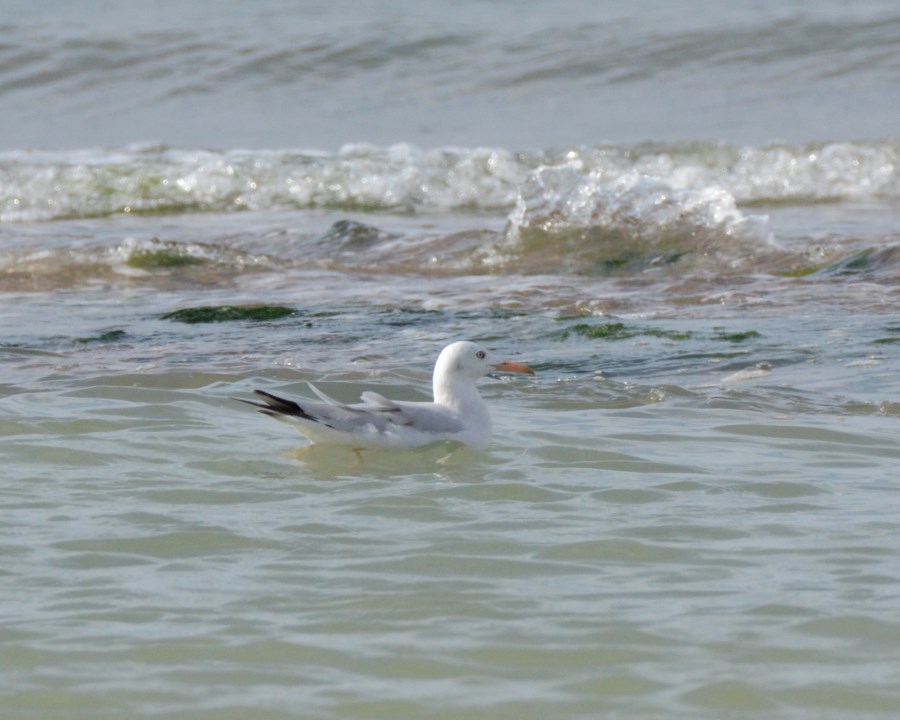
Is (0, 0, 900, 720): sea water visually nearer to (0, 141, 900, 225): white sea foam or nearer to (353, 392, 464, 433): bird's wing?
(0, 141, 900, 225): white sea foam

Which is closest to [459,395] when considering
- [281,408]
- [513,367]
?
[513,367]

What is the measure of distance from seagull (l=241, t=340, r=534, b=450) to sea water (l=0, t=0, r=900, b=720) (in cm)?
15

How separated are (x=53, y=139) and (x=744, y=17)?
969 centimetres

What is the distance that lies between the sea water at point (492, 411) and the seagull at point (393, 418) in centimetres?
15

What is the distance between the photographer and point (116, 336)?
29.3 ft

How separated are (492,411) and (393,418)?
2.77ft

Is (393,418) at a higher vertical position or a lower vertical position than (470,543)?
higher

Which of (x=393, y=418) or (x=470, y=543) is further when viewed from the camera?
(x=393, y=418)

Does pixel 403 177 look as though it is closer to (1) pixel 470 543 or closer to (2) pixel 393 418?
(2) pixel 393 418

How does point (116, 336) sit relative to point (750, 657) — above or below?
above

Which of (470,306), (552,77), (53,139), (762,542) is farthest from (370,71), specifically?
(762,542)

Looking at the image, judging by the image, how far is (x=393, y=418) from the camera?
647 centimetres

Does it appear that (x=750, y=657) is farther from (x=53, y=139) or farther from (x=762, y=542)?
(x=53, y=139)

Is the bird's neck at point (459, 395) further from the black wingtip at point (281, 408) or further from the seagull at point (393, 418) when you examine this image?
the black wingtip at point (281, 408)
